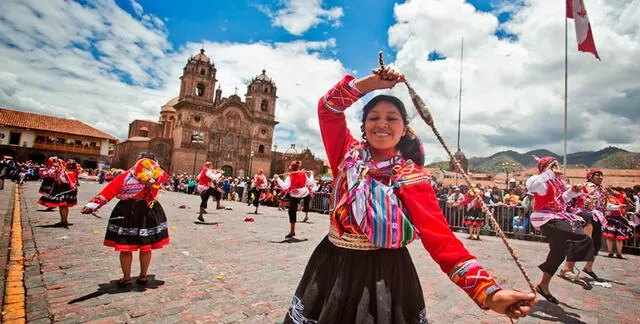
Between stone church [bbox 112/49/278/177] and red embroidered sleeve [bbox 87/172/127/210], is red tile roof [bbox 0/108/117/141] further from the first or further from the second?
red embroidered sleeve [bbox 87/172/127/210]

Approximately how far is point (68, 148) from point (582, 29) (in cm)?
6653

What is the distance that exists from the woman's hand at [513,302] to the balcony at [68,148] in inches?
2614

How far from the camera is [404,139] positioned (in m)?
2.08

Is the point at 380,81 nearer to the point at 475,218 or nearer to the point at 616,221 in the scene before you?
the point at 616,221

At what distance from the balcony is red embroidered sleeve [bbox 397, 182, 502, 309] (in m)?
66.0

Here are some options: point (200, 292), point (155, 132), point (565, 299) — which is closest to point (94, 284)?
point (200, 292)

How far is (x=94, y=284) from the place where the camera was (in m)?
4.11

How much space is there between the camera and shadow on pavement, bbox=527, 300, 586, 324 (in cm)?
388

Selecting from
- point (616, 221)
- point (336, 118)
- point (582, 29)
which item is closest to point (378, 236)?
point (336, 118)

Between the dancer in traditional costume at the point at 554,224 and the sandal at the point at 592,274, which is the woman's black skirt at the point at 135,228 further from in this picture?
the sandal at the point at 592,274

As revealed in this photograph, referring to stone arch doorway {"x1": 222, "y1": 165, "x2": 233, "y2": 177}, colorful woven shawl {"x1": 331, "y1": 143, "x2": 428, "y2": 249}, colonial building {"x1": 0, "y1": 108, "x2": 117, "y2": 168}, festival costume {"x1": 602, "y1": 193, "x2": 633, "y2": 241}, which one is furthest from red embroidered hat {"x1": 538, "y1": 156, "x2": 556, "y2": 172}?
colonial building {"x1": 0, "y1": 108, "x2": 117, "y2": 168}

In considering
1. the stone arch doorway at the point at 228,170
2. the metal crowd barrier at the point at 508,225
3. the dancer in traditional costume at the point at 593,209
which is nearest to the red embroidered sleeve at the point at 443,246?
A: the dancer in traditional costume at the point at 593,209

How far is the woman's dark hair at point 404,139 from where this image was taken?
1.97 meters

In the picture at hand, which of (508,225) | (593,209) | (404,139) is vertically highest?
(404,139)
